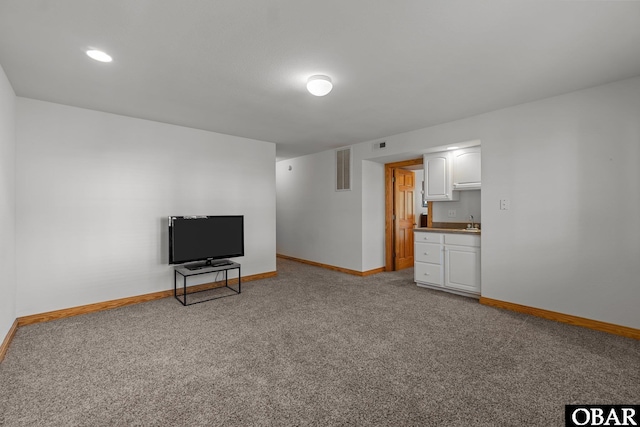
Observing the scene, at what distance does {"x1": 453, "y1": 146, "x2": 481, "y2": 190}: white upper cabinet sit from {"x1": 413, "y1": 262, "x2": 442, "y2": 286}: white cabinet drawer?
1.30m

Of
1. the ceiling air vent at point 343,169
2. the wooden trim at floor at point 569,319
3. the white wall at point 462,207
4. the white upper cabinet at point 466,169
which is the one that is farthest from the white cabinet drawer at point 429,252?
the ceiling air vent at point 343,169

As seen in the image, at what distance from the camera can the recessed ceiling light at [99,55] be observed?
7.68 ft

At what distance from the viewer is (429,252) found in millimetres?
4633

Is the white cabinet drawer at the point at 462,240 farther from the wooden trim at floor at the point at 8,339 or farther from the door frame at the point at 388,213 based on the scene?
the wooden trim at floor at the point at 8,339

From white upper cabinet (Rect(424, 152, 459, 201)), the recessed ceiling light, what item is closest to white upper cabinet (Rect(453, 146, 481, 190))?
white upper cabinet (Rect(424, 152, 459, 201))

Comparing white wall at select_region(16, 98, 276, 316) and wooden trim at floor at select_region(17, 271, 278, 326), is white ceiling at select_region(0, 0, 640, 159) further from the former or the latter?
wooden trim at floor at select_region(17, 271, 278, 326)

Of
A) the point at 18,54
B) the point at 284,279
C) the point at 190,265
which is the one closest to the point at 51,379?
the point at 190,265

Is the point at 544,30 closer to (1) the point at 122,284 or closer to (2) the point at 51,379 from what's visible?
(2) the point at 51,379

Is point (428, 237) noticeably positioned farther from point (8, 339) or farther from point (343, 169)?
point (8, 339)

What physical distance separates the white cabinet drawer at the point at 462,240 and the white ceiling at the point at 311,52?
173cm

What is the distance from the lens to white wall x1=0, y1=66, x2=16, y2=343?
2627 mm

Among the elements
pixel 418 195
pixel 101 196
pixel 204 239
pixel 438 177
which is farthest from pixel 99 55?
pixel 418 195

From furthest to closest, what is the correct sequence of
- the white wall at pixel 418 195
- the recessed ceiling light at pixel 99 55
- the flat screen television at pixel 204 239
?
the white wall at pixel 418 195, the flat screen television at pixel 204 239, the recessed ceiling light at pixel 99 55

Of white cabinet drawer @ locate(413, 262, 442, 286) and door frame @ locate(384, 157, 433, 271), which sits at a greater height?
door frame @ locate(384, 157, 433, 271)
